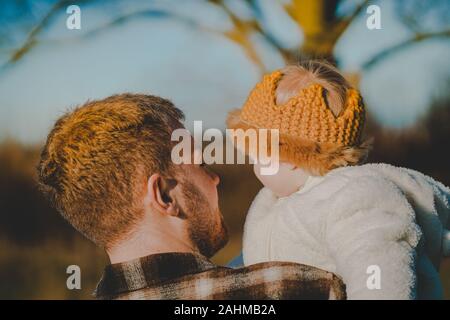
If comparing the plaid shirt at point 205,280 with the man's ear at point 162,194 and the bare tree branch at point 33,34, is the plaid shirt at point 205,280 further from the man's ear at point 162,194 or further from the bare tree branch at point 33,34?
the bare tree branch at point 33,34

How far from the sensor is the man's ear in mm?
1402

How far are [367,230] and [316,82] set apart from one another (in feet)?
1.64

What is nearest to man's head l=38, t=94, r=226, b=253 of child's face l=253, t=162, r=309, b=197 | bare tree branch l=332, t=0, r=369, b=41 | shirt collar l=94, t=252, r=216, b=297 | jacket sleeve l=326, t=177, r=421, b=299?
shirt collar l=94, t=252, r=216, b=297

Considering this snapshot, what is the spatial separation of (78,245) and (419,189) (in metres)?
2.02

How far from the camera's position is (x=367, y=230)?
119cm

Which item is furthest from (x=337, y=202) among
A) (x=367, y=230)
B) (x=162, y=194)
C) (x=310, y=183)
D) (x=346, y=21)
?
(x=346, y=21)

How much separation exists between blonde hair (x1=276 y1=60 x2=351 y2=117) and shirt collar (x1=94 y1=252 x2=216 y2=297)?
18.1 inches

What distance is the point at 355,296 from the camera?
3.79ft

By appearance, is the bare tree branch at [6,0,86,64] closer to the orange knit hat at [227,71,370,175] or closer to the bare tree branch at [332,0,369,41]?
the bare tree branch at [332,0,369,41]

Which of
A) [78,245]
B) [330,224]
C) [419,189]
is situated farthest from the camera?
[78,245]

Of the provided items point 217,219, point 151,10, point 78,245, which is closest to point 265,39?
point 151,10

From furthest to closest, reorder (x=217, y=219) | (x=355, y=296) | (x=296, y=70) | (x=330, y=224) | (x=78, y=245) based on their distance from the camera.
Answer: (x=78, y=245) < (x=296, y=70) < (x=217, y=219) < (x=330, y=224) < (x=355, y=296)

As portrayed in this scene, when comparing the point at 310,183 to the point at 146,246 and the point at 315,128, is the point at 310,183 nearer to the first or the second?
the point at 315,128
